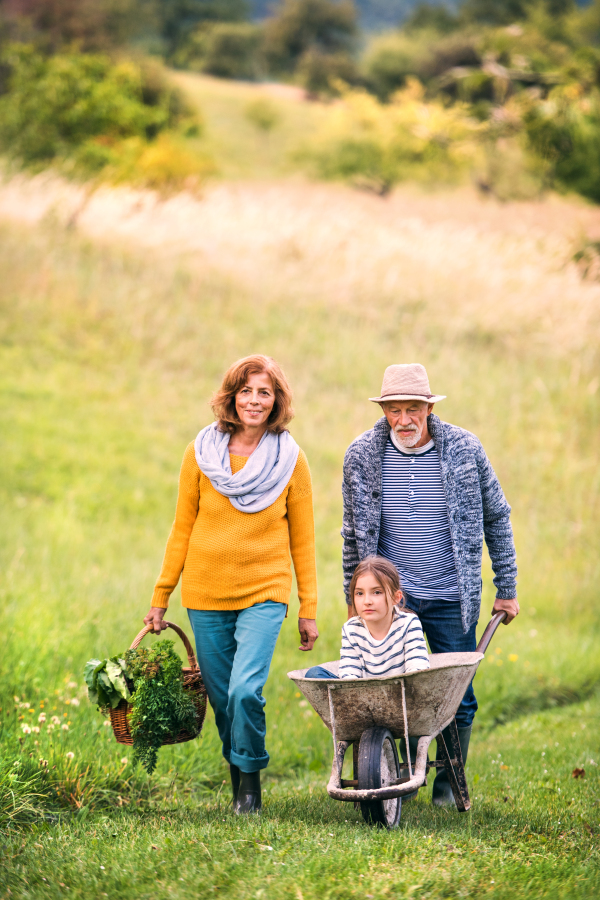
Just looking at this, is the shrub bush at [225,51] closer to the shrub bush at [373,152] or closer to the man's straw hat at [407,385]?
the shrub bush at [373,152]

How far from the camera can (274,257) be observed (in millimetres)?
18250

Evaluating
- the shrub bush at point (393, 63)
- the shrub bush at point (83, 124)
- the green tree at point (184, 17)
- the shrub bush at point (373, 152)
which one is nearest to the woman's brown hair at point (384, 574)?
the shrub bush at point (83, 124)

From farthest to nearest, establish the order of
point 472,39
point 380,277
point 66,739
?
point 472,39
point 380,277
point 66,739

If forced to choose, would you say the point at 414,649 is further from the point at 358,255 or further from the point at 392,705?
the point at 358,255

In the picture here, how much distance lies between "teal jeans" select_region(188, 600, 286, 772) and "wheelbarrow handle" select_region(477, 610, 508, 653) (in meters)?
0.97

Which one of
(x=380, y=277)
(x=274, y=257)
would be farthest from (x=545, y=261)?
(x=274, y=257)

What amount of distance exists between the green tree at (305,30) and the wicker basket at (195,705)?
→ 56149 mm

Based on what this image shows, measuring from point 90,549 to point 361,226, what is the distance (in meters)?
12.5

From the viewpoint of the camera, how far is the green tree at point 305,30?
55938 millimetres

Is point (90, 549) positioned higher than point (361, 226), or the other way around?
point (361, 226)

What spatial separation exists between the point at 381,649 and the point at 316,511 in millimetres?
7343

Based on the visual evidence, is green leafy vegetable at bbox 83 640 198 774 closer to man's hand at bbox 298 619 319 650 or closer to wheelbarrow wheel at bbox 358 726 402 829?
man's hand at bbox 298 619 319 650

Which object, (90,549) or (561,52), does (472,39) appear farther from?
(90,549)

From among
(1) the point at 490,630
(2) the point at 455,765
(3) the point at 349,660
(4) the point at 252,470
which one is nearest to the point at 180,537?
(4) the point at 252,470
